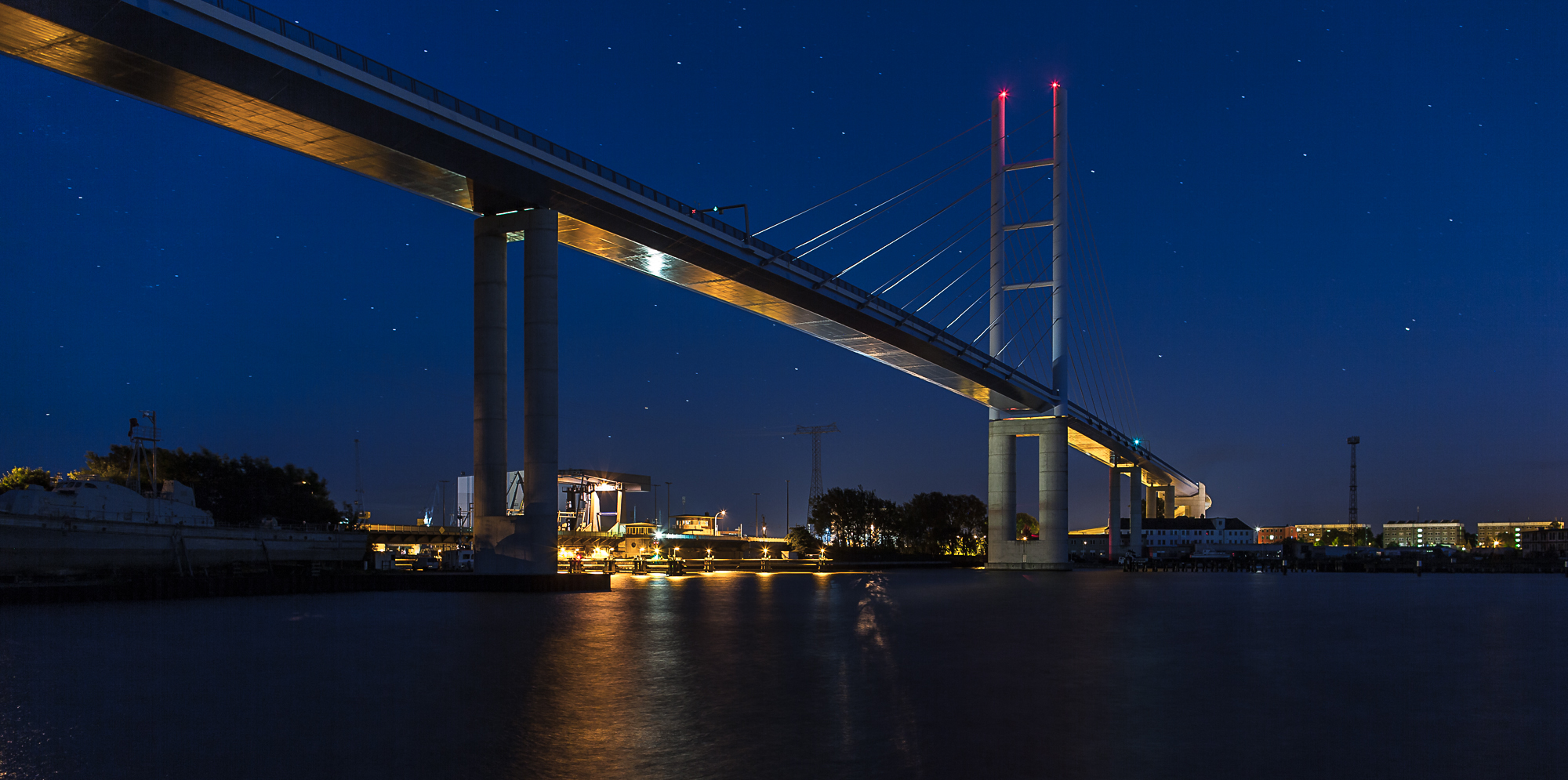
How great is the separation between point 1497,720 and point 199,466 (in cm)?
8276

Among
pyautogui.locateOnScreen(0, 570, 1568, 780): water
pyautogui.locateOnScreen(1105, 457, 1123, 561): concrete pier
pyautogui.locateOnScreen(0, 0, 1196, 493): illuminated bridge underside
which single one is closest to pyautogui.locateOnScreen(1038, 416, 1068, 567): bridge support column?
pyautogui.locateOnScreen(0, 0, 1196, 493): illuminated bridge underside

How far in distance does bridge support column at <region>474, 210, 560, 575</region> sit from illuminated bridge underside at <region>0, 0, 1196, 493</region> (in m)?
3.10

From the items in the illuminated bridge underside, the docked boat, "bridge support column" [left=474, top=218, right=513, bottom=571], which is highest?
the illuminated bridge underside

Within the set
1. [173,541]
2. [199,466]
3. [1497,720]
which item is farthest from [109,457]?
[1497,720]

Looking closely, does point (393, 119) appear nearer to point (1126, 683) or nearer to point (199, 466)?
point (1126, 683)

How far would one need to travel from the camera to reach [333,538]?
6000 centimetres

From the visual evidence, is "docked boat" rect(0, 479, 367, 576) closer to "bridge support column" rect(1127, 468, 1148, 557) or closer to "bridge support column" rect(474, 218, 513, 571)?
"bridge support column" rect(474, 218, 513, 571)

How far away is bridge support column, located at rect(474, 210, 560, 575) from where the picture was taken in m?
39.2

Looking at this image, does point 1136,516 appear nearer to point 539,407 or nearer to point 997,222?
point 997,222

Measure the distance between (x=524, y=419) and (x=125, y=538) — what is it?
16.9m

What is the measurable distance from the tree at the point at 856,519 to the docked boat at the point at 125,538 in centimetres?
7423

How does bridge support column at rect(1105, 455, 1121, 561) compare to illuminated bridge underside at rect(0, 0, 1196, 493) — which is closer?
illuminated bridge underside at rect(0, 0, 1196, 493)

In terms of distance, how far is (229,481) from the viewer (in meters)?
78.9

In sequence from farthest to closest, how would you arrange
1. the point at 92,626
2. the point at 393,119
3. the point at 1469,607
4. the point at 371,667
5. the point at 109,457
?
1. the point at 109,457
2. the point at 1469,607
3. the point at 393,119
4. the point at 92,626
5. the point at 371,667
